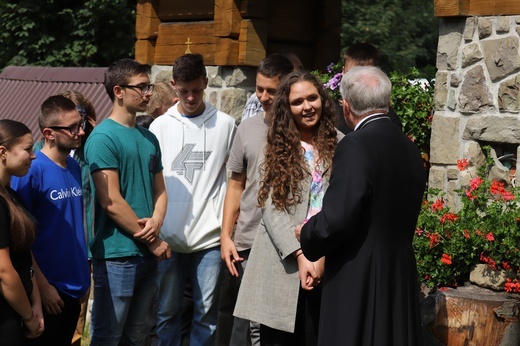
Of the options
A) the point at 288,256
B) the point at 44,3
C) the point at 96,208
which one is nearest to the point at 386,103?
the point at 288,256

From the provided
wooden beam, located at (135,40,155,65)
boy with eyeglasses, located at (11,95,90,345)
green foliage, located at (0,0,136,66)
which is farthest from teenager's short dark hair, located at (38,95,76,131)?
green foliage, located at (0,0,136,66)

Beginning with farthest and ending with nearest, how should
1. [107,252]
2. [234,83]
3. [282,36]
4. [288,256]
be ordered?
[282,36] → [234,83] → [107,252] → [288,256]

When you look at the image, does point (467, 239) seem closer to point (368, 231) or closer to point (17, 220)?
point (368, 231)

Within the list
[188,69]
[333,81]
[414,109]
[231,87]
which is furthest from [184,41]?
[188,69]

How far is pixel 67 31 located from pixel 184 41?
7808mm

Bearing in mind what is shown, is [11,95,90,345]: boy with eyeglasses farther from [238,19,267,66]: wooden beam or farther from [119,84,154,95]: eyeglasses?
[238,19,267,66]: wooden beam

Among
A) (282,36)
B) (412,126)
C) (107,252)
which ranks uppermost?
(282,36)

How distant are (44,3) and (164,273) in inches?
424

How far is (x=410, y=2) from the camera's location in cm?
2120

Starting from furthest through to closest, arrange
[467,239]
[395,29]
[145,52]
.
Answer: [395,29] < [145,52] < [467,239]

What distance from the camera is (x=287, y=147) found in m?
4.82

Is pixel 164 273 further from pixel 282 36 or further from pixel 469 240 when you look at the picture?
pixel 282 36

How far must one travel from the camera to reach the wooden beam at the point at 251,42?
7758 millimetres

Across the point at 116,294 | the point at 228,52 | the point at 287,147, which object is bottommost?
the point at 116,294
